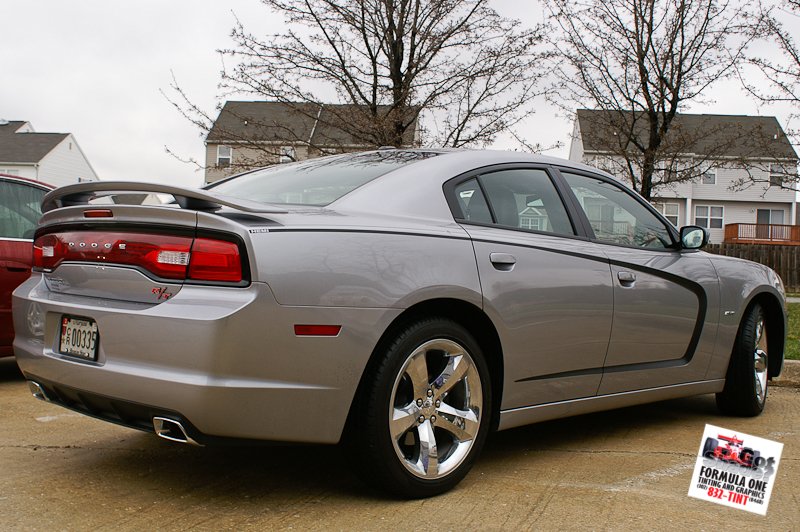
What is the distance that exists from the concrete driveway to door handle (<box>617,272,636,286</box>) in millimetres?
856

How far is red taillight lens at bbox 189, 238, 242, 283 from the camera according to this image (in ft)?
8.86

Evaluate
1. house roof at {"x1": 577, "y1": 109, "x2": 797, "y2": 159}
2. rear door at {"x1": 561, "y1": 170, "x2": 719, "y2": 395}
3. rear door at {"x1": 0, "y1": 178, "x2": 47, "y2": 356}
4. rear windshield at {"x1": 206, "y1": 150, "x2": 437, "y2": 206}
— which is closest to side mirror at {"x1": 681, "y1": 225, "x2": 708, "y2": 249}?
rear door at {"x1": 561, "y1": 170, "x2": 719, "y2": 395}

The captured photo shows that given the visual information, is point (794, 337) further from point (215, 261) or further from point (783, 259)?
point (783, 259)

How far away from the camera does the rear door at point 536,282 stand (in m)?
3.42

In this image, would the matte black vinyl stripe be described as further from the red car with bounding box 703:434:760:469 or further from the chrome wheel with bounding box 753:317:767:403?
the chrome wheel with bounding box 753:317:767:403

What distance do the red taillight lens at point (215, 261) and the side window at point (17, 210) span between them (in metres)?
3.59

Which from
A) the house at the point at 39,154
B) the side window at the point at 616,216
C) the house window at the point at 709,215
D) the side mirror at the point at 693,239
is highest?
the house at the point at 39,154

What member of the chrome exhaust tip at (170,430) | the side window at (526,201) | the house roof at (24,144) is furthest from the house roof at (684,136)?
the house roof at (24,144)

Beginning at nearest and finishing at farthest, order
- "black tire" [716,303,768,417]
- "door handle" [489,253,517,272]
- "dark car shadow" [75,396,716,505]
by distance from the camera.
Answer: "dark car shadow" [75,396,716,505]
"door handle" [489,253,517,272]
"black tire" [716,303,768,417]

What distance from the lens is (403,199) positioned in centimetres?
330

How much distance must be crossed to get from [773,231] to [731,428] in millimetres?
37257

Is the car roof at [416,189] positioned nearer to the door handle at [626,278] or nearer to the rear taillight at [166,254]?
the rear taillight at [166,254]

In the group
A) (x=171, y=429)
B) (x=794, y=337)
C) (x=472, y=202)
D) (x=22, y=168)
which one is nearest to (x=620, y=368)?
(x=472, y=202)

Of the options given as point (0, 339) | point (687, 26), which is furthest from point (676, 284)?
point (687, 26)
